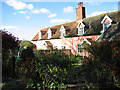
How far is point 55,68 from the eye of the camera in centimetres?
639

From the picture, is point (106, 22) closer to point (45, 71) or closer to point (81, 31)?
point (81, 31)

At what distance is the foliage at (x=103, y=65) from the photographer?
579 cm

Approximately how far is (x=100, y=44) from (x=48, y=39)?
27270mm

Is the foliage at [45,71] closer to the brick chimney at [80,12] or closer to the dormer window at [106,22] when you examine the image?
the dormer window at [106,22]

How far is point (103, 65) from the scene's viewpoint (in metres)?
6.14

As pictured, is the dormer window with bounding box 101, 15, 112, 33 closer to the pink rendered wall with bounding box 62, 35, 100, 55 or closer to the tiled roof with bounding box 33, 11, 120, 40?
the tiled roof with bounding box 33, 11, 120, 40

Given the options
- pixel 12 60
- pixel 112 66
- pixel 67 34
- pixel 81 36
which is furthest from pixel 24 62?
pixel 67 34

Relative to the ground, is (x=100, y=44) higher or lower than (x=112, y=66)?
higher

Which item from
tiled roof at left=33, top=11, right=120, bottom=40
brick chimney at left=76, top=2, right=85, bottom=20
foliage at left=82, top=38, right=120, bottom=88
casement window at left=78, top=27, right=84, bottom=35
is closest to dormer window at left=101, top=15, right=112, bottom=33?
tiled roof at left=33, top=11, right=120, bottom=40

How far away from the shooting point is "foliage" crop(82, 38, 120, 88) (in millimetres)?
5793

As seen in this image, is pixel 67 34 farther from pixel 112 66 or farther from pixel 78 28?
pixel 112 66

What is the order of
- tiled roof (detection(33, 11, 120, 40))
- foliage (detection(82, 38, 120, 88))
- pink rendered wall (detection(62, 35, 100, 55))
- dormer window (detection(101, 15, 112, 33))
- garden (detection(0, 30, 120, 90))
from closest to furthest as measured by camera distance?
foliage (detection(82, 38, 120, 88))
garden (detection(0, 30, 120, 90))
dormer window (detection(101, 15, 112, 33))
tiled roof (detection(33, 11, 120, 40))
pink rendered wall (detection(62, 35, 100, 55))

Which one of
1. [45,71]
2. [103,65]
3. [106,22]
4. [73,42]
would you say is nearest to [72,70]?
[45,71]

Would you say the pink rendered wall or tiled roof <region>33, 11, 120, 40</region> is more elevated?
tiled roof <region>33, 11, 120, 40</region>
